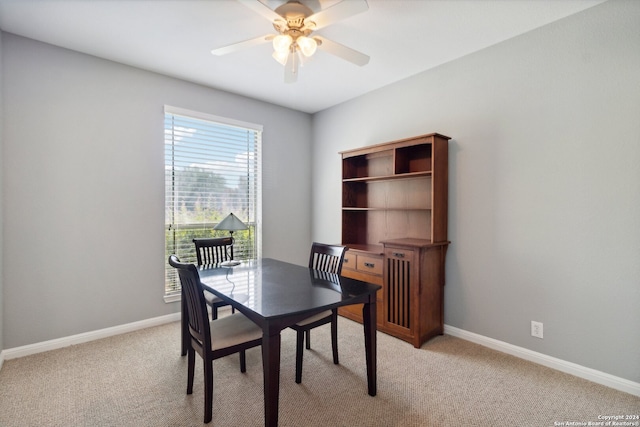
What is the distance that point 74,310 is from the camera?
2.81 metres

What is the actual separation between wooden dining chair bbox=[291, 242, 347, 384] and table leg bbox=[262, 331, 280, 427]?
0.58 metres

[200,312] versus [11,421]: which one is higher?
[200,312]

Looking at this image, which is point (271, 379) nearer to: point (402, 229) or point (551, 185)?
point (402, 229)

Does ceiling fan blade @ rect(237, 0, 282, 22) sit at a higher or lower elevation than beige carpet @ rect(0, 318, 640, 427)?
higher

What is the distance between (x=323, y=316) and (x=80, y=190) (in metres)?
2.48

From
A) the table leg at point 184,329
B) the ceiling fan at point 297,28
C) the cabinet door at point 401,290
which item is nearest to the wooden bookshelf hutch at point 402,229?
the cabinet door at point 401,290

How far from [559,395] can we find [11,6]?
182 inches

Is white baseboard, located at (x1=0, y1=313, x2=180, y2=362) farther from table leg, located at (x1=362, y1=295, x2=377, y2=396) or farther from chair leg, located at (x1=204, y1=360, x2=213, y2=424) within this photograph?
table leg, located at (x1=362, y1=295, x2=377, y2=396)

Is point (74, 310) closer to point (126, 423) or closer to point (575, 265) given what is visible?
point (126, 423)

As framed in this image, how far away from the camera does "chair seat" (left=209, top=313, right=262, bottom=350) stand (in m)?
1.86

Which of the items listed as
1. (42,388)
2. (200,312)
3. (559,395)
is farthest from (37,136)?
(559,395)

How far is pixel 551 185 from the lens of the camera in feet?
7.95

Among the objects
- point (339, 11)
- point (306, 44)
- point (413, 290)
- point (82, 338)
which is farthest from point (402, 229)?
point (82, 338)

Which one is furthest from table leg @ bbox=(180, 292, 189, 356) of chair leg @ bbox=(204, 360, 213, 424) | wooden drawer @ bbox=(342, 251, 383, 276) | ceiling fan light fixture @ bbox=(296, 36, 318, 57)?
ceiling fan light fixture @ bbox=(296, 36, 318, 57)
